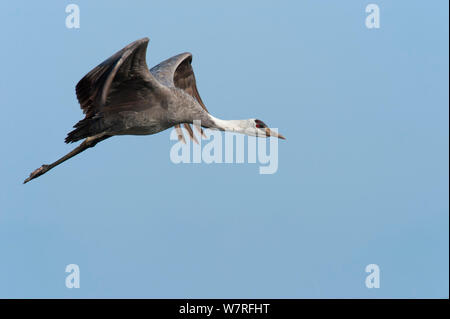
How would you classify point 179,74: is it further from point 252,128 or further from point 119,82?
point 119,82

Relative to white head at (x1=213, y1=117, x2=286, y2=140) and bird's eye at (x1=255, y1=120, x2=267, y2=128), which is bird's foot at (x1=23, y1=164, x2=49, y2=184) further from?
bird's eye at (x1=255, y1=120, x2=267, y2=128)

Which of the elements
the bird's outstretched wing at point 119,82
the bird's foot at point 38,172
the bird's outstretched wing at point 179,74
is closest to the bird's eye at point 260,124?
the bird's outstretched wing at point 179,74

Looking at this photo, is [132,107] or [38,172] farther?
[38,172]

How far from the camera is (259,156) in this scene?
1548 cm

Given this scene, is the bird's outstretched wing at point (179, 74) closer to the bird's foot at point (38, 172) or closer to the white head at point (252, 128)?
the white head at point (252, 128)

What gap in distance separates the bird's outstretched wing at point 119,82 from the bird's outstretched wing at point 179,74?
1544 mm

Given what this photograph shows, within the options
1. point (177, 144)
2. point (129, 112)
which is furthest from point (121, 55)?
point (177, 144)

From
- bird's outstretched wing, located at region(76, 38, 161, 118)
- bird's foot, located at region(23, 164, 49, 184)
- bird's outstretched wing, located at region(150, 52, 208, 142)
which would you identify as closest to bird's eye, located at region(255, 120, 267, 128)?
bird's outstretched wing, located at region(150, 52, 208, 142)

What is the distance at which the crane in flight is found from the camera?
13.6 m

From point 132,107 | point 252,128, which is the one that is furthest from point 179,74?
point 132,107

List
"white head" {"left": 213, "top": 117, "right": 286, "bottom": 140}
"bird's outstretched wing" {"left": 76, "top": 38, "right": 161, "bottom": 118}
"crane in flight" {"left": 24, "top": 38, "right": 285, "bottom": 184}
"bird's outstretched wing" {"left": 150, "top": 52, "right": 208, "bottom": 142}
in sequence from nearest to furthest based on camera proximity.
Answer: "bird's outstretched wing" {"left": 76, "top": 38, "right": 161, "bottom": 118} → "crane in flight" {"left": 24, "top": 38, "right": 285, "bottom": 184} → "white head" {"left": 213, "top": 117, "right": 286, "bottom": 140} → "bird's outstretched wing" {"left": 150, "top": 52, "right": 208, "bottom": 142}

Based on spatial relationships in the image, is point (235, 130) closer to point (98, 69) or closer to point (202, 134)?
point (202, 134)

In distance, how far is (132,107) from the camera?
14844 mm

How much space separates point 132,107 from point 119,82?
588mm
